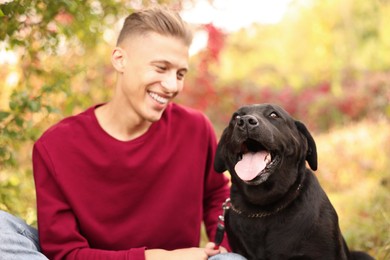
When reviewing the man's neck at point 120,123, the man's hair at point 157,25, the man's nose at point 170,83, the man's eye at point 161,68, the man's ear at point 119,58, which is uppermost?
the man's hair at point 157,25

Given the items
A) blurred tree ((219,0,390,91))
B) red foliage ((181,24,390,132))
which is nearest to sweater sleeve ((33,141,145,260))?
red foliage ((181,24,390,132))

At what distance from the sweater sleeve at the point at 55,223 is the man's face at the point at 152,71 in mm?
547

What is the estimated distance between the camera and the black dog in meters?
2.30

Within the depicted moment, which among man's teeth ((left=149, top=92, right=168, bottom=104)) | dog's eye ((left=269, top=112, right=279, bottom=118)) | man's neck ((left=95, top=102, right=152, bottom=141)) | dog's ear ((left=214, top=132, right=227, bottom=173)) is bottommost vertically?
dog's ear ((left=214, top=132, right=227, bottom=173))

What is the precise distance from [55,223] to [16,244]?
11.1 inches

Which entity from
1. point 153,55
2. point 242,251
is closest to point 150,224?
point 242,251

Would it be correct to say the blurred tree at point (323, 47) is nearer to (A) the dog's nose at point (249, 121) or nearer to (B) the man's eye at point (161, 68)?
(B) the man's eye at point (161, 68)

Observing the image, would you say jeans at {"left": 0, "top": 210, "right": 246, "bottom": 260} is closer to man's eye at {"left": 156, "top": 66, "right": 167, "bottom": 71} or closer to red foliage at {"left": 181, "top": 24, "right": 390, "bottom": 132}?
man's eye at {"left": 156, "top": 66, "right": 167, "bottom": 71}

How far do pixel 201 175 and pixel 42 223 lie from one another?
0.87m

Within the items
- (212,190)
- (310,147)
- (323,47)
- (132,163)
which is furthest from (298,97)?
(310,147)

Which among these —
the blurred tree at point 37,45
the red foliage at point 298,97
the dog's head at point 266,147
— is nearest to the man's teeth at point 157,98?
the dog's head at point 266,147

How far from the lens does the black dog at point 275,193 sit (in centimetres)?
230

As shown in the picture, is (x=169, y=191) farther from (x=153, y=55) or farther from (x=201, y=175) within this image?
(x=153, y=55)

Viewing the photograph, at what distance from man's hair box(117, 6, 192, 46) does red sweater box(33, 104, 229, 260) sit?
45 cm
